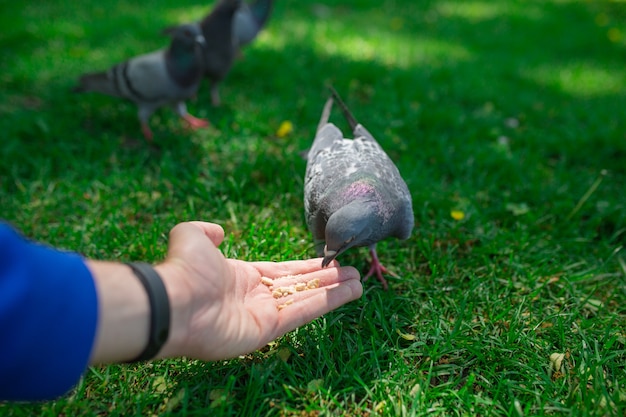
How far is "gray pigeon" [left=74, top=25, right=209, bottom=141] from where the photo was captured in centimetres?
400

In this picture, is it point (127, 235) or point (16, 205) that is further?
point (16, 205)

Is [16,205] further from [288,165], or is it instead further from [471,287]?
[471,287]

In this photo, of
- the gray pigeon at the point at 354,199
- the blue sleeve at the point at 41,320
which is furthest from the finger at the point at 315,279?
the blue sleeve at the point at 41,320

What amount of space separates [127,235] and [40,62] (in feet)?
11.4

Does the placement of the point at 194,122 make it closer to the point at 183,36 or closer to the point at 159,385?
the point at 183,36

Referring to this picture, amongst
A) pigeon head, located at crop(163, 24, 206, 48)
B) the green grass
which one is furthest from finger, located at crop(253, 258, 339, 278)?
pigeon head, located at crop(163, 24, 206, 48)

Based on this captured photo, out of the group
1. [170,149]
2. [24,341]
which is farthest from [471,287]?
[170,149]

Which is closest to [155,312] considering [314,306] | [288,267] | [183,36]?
[314,306]

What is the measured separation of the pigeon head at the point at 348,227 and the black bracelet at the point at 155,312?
832mm

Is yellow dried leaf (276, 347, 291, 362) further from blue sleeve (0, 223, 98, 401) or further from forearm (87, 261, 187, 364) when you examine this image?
blue sleeve (0, 223, 98, 401)

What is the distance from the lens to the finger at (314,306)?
6.54 feet

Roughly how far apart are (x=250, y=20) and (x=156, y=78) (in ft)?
6.56

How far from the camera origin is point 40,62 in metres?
5.03

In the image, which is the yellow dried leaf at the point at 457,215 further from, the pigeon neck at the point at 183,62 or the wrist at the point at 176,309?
the pigeon neck at the point at 183,62
